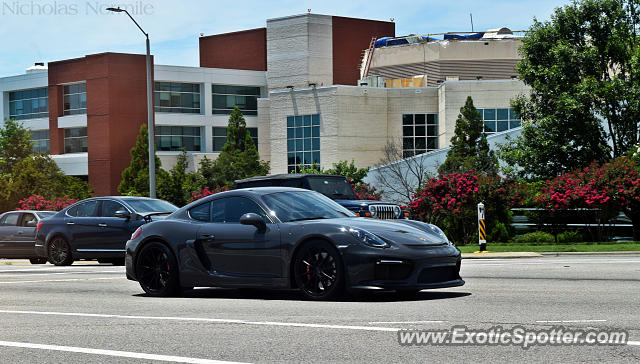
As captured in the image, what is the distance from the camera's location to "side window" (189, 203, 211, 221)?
11.9m

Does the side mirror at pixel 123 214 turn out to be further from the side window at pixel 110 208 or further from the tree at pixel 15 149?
the tree at pixel 15 149

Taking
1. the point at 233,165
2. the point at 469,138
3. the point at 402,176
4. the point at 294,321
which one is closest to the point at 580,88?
the point at 402,176

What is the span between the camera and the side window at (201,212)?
39.0 feet

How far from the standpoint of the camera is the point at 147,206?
20844 mm

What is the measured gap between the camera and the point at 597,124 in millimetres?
36969

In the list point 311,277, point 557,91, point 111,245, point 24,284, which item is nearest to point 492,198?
point 557,91

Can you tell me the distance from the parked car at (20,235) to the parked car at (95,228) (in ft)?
10.2

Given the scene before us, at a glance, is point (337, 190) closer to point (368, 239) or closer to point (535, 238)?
point (368, 239)

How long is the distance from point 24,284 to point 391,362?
1033cm

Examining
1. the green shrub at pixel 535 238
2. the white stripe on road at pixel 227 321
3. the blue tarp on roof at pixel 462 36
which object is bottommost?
the green shrub at pixel 535 238

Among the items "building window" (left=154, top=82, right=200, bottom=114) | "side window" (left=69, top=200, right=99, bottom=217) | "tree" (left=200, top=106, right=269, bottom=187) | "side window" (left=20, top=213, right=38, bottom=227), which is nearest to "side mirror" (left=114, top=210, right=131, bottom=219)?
"side window" (left=69, top=200, right=99, bottom=217)

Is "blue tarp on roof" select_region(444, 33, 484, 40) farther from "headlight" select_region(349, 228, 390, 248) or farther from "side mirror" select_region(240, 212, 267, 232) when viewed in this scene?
"headlight" select_region(349, 228, 390, 248)

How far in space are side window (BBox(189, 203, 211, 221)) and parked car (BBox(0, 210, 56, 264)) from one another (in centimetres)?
1372

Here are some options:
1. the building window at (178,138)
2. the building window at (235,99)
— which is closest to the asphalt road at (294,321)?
the building window at (178,138)
